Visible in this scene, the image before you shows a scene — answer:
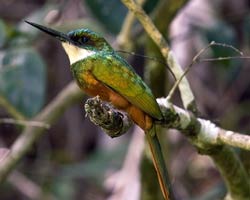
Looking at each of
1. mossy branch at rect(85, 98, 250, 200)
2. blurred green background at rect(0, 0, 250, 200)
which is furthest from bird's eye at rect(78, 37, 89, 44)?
blurred green background at rect(0, 0, 250, 200)

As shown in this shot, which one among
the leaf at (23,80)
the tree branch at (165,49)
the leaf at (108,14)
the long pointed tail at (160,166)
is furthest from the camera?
the leaf at (108,14)

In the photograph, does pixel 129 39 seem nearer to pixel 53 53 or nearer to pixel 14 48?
pixel 14 48

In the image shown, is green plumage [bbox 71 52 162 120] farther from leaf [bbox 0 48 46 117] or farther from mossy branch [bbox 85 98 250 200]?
leaf [bbox 0 48 46 117]

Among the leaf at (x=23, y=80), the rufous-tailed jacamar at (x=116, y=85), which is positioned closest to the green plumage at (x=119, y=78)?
the rufous-tailed jacamar at (x=116, y=85)

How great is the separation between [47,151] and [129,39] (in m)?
1.74

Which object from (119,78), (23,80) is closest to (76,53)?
(119,78)

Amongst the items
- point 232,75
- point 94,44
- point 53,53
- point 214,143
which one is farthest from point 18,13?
point 214,143

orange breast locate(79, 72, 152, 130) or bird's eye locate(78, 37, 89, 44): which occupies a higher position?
bird's eye locate(78, 37, 89, 44)

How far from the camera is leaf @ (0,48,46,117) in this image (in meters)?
2.58

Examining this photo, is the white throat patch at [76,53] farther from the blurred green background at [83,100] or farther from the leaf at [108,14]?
the leaf at [108,14]

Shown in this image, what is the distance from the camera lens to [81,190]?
434 cm

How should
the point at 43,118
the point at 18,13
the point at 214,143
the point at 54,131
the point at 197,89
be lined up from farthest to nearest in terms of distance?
the point at 54,131 < the point at 18,13 < the point at 197,89 < the point at 43,118 < the point at 214,143

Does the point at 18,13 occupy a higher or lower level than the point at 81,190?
higher

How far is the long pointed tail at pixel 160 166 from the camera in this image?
172cm
